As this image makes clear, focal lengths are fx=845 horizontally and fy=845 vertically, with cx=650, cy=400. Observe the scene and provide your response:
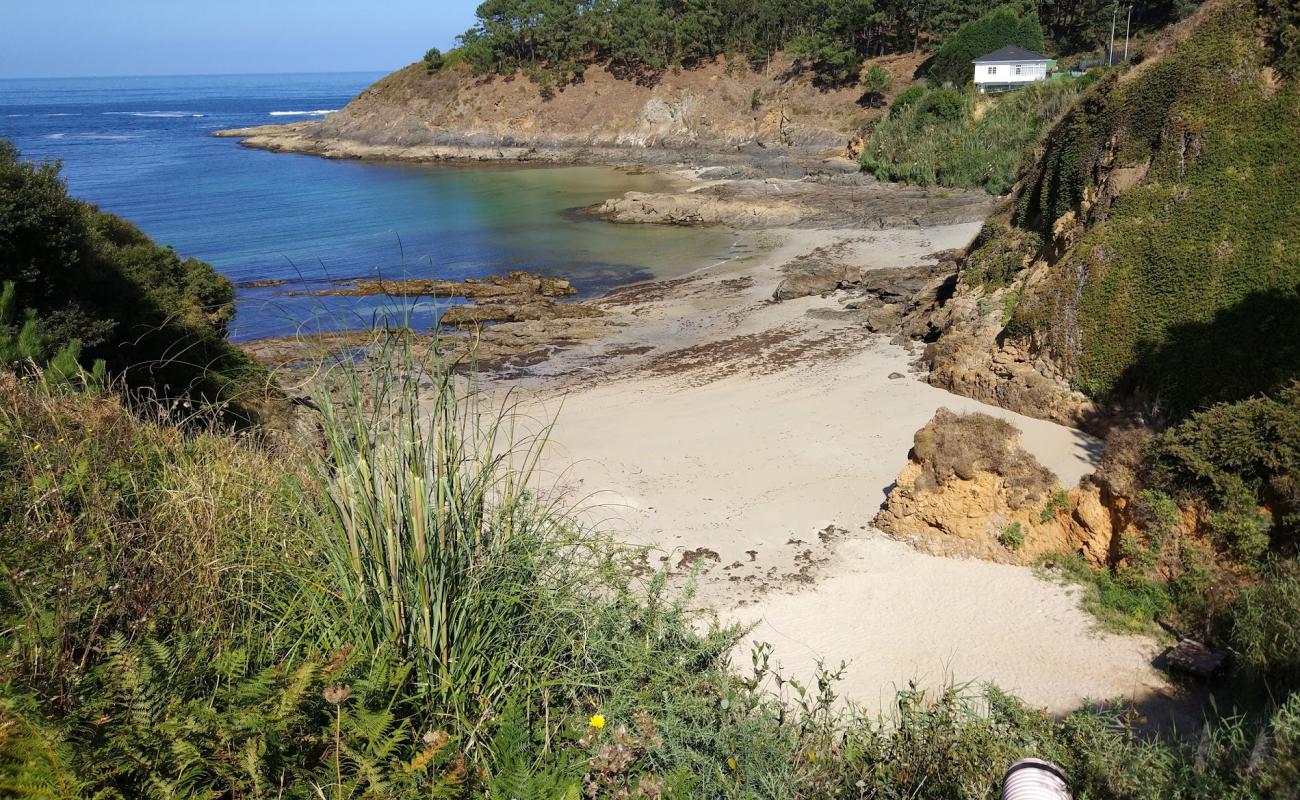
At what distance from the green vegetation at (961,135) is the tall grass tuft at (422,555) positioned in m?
39.1

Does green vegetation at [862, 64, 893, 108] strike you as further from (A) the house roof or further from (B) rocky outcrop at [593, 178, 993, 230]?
(B) rocky outcrop at [593, 178, 993, 230]

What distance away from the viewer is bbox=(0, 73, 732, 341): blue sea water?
1235 inches

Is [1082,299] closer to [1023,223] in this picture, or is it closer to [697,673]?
[1023,223]

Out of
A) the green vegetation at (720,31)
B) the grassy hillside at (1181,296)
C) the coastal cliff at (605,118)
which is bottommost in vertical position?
the grassy hillside at (1181,296)

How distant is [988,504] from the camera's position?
10.3 meters

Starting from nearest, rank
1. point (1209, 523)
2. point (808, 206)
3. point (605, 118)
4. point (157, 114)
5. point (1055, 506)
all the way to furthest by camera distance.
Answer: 1. point (1209, 523)
2. point (1055, 506)
3. point (808, 206)
4. point (605, 118)
5. point (157, 114)

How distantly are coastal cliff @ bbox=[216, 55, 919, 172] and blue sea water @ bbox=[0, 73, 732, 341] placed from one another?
227 inches

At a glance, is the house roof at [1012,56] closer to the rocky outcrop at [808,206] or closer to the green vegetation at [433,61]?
the rocky outcrop at [808,206]

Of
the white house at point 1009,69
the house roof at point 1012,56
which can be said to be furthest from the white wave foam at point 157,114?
the white house at point 1009,69

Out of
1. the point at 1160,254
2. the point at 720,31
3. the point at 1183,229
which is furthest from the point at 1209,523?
the point at 720,31

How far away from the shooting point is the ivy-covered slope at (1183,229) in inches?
503

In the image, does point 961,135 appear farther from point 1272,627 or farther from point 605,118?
point 1272,627

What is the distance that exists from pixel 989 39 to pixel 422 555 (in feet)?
200

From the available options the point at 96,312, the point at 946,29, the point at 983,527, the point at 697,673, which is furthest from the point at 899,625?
the point at 946,29
